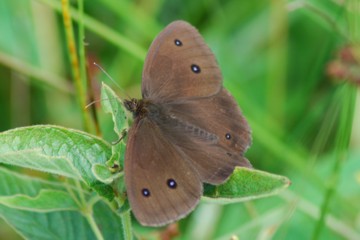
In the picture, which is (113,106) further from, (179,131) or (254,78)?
(254,78)

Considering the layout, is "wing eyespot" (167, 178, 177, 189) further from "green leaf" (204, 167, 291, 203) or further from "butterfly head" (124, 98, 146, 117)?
"butterfly head" (124, 98, 146, 117)

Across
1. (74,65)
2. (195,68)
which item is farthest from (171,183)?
(74,65)

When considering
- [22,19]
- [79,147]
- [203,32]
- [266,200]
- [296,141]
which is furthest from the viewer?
[203,32]

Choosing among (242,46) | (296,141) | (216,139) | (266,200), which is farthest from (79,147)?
(242,46)

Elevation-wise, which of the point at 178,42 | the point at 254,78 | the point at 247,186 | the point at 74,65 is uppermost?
the point at 254,78

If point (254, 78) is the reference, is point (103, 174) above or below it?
below

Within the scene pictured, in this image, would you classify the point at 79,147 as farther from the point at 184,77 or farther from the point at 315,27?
the point at 315,27

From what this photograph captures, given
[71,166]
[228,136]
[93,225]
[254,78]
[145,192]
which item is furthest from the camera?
[254,78]
